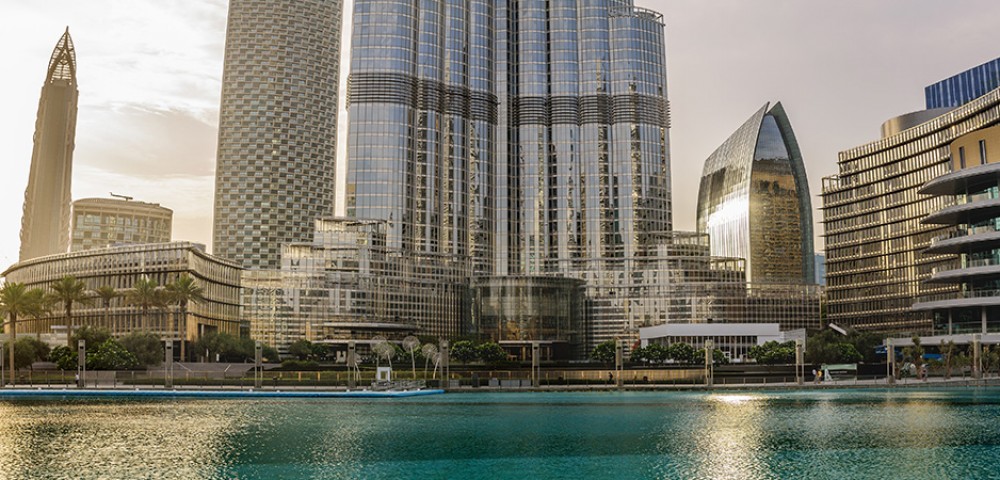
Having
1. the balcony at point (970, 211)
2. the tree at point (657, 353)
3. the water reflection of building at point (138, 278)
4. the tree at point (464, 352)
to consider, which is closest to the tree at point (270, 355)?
the water reflection of building at point (138, 278)

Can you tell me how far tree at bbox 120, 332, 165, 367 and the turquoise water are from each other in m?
53.5

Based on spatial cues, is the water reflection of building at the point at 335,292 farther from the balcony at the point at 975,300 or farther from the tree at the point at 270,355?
the balcony at the point at 975,300

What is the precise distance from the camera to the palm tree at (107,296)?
511ft

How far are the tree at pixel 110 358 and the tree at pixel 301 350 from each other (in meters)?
48.2

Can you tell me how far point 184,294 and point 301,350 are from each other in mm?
23783

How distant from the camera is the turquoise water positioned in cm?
3988

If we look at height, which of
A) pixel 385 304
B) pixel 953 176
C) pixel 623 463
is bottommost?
pixel 623 463

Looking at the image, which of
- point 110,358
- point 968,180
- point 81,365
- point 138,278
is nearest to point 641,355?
point 968,180

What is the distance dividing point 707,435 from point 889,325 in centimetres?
15837

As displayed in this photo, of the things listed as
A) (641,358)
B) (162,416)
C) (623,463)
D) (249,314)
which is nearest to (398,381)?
(162,416)

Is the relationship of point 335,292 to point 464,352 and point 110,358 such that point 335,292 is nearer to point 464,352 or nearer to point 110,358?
point 464,352

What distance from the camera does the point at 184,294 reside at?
15475 cm

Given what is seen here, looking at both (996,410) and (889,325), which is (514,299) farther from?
(996,410)

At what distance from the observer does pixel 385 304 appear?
191375mm
